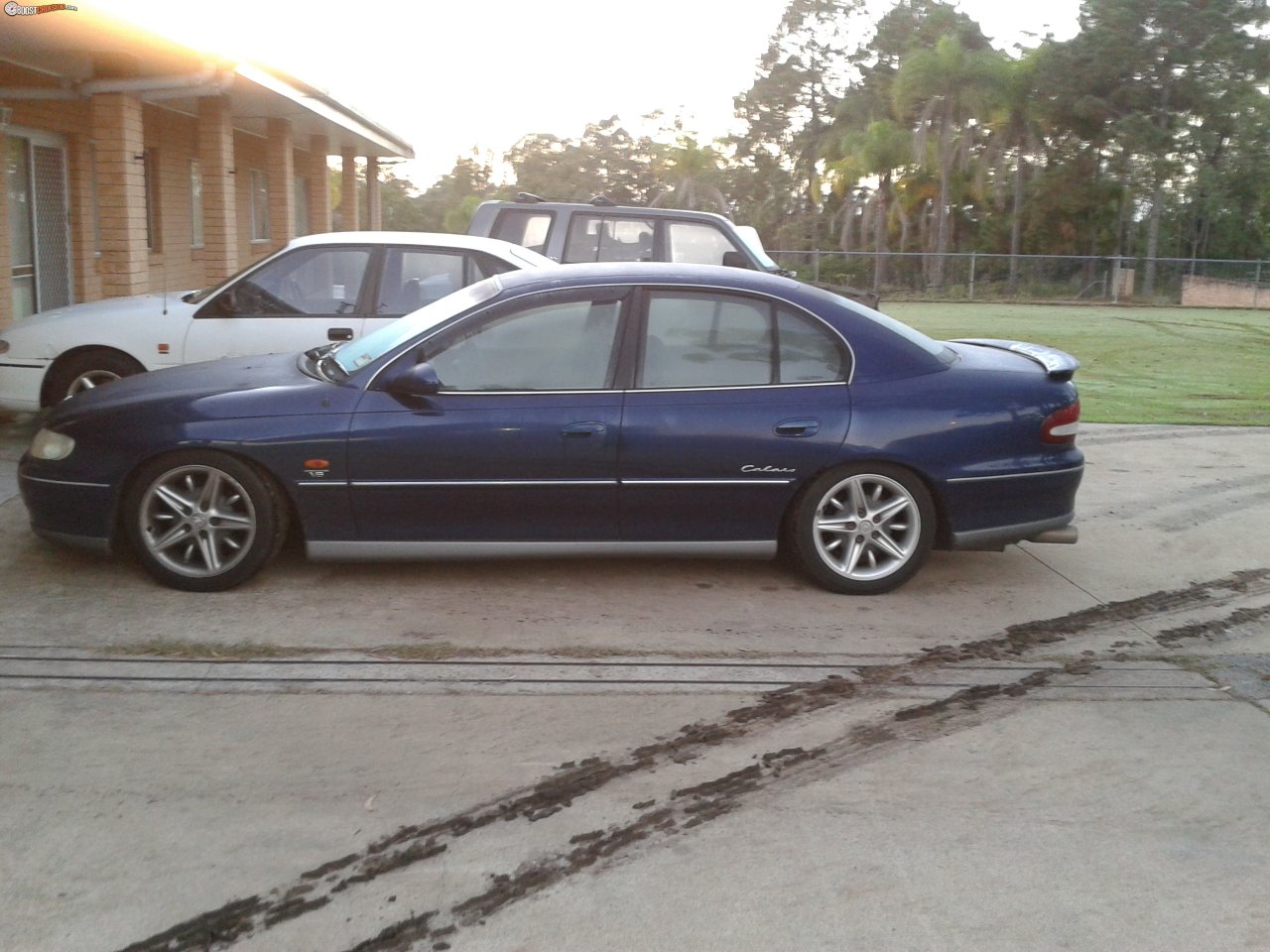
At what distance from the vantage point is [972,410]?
6625 mm

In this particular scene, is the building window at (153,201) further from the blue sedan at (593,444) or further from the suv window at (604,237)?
the blue sedan at (593,444)

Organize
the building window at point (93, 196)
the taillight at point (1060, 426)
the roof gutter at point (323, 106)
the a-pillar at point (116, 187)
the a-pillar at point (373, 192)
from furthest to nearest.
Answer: the a-pillar at point (373, 192)
the building window at point (93, 196)
the roof gutter at point (323, 106)
the a-pillar at point (116, 187)
the taillight at point (1060, 426)

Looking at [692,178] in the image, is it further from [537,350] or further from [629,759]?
[629,759]

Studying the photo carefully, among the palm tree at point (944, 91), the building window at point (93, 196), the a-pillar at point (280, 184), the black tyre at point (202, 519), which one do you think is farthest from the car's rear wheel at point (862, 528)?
the palm tree at point (944, 91)

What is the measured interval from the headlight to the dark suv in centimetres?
656

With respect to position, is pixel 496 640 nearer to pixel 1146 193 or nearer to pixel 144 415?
pixel 144 415

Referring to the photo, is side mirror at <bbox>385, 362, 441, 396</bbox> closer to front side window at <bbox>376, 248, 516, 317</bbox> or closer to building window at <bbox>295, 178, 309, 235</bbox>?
front side window at <bbox>376, 248, 516, 317</bbox>

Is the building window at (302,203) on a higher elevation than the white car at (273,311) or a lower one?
higher

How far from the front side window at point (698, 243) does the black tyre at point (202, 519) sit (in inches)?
276

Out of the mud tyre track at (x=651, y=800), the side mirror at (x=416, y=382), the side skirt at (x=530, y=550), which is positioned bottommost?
the mud tyre track at (x=651, y=800)

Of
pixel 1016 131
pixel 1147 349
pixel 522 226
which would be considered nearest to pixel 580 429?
pixel 522 226

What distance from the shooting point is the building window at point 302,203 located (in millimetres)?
28905

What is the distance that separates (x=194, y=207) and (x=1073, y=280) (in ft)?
85.4

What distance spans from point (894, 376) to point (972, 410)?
39 centimetres
